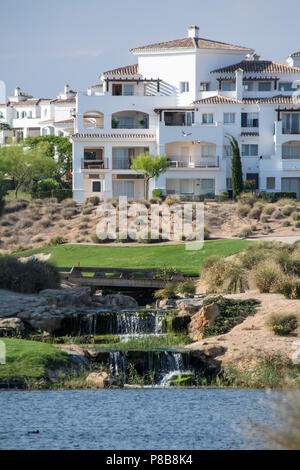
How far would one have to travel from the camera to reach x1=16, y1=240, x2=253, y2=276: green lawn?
4744cm

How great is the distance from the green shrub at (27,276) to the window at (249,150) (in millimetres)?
39436

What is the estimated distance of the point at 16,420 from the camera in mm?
18250

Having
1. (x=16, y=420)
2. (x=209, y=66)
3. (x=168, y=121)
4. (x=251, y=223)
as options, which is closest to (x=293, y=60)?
(x=209, y=66)

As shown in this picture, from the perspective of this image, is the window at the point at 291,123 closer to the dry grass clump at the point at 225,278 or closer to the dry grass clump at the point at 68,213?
the dry grass clump at the point at 68,213

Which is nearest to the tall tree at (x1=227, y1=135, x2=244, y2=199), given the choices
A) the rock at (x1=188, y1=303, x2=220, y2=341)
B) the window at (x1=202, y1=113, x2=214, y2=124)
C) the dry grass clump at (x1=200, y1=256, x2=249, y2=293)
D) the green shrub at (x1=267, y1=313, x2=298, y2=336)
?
the window at (x1=202, y1=113, x2=214, y2=124)

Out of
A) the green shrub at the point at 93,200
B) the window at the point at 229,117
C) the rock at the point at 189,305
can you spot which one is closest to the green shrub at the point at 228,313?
the rock at the point at 189,305

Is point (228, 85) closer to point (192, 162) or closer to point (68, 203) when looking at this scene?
point (192, 162)

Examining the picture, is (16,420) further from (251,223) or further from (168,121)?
(168,121)

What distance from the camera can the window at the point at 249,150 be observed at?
74438mm

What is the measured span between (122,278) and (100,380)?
1693 cm

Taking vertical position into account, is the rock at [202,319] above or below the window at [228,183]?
below
